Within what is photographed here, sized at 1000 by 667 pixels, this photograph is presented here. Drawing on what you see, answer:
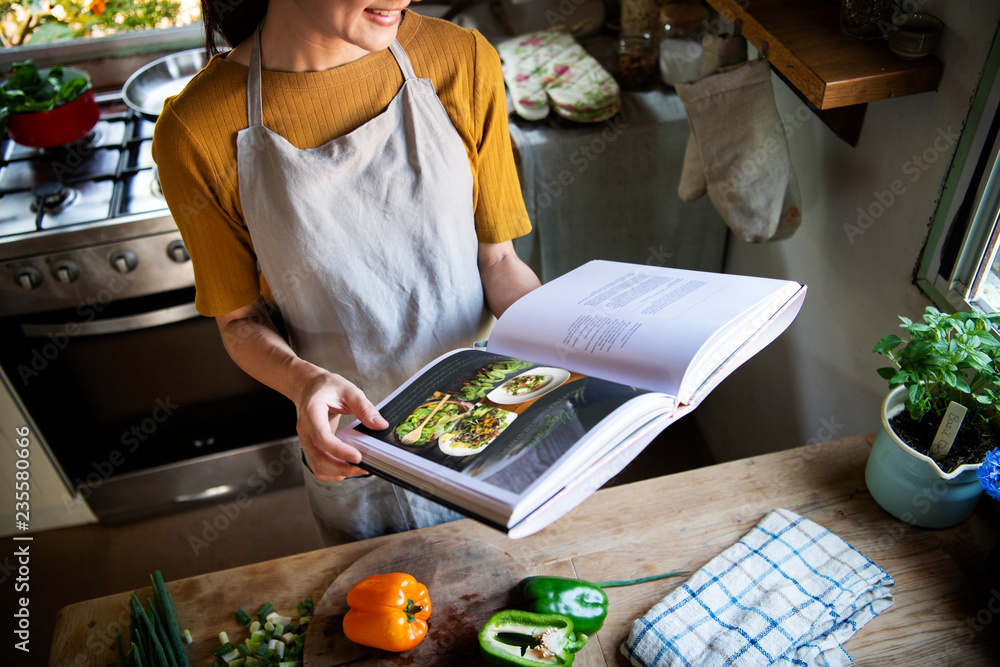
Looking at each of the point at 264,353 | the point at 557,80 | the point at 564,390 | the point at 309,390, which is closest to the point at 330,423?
the point at 309,390

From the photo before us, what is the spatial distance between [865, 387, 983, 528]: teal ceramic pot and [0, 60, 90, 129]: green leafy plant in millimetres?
1928

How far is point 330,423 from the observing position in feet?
2.79

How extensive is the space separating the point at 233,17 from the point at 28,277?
1.06 metres

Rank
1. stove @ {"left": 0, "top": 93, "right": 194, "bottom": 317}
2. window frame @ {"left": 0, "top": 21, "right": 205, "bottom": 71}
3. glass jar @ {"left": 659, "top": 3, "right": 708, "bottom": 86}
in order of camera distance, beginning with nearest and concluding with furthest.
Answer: stove @ {"left": 0, "top": 93, "right": 194, "bottom": 317}, glass jar @ {"left": 659, "top": 3, "right": 708, "bottom": 86}, window frame @ {"left": 0, "top": 21, "right": 205, "bottom": 71}

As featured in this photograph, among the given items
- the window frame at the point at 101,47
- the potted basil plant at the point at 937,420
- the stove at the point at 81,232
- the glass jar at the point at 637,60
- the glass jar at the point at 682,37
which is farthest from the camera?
the window frame at the point at 101,47

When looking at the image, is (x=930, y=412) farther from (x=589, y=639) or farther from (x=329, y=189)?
(x=329, y=189)

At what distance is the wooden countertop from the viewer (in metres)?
0.91

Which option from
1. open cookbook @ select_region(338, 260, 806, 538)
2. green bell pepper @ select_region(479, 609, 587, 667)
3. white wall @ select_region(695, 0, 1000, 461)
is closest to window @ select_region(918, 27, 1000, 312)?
white wall @ select_region(695, 0, 1000, 461)

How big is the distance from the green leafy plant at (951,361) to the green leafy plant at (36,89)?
6.26 ft

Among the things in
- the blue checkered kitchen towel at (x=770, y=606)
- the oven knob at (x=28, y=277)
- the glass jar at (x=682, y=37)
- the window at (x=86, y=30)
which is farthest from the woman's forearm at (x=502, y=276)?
the window at (x=86, y=30)

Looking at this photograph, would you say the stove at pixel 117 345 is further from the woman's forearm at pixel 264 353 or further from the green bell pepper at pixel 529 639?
the green bell pepper at pixel 529 639

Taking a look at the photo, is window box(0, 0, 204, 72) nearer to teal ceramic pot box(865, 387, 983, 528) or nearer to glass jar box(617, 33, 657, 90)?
glass jar box(617, 33, 657, 90)

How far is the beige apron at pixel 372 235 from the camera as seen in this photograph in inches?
37.4

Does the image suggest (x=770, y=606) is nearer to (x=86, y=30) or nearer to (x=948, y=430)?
(x=948, y=430)
